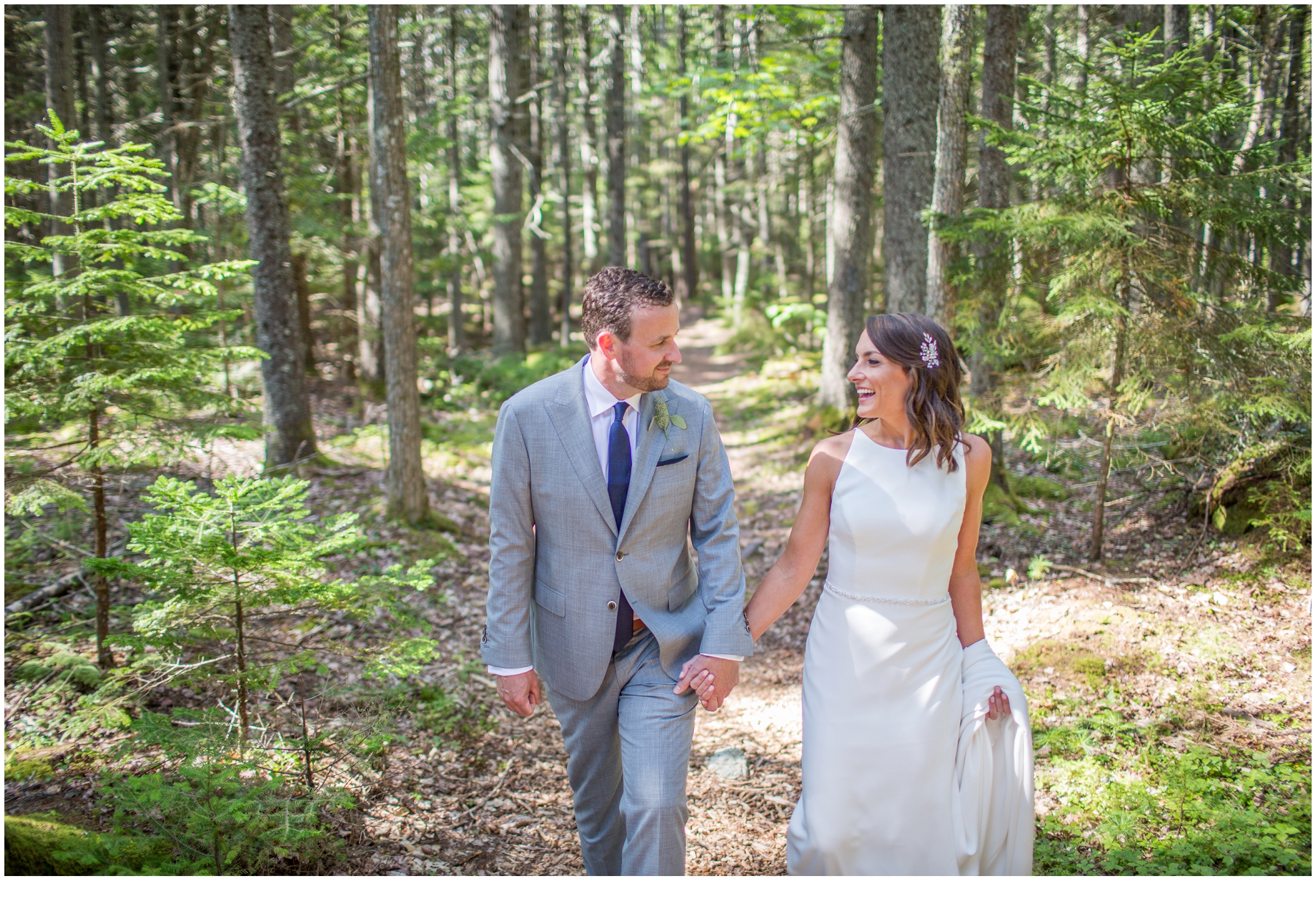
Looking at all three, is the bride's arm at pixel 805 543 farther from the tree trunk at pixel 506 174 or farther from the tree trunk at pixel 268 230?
the tree trunk at pixel 506 174

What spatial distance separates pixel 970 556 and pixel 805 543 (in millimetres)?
697

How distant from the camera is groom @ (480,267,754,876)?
2.94 m

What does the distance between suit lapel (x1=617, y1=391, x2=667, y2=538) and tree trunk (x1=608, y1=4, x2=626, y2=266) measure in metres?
16.9

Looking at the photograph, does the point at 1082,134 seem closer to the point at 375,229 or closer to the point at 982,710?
the point at 982,710

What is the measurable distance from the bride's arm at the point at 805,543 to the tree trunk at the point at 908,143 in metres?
6.28

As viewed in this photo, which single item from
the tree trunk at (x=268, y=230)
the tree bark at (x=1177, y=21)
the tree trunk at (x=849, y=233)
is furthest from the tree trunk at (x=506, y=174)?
the tree bark at (x=1177, y=21)

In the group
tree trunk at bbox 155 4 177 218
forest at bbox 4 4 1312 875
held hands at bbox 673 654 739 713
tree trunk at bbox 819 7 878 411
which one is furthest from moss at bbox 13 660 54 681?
tree trunk at bbox 819 7 878 411

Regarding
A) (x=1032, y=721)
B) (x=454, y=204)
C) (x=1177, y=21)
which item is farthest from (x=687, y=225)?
(x=1032, y=721)

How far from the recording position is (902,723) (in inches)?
118

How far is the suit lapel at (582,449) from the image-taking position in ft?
9.82

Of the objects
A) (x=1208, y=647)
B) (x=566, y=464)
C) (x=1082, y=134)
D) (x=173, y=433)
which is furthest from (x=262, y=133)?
(x=1208, y=647)

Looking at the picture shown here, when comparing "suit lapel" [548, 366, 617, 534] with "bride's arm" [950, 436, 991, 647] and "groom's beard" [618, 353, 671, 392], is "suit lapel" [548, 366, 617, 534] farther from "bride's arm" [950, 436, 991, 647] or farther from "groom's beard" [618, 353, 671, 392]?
"bride's arm" [950, 436, 991, 647]

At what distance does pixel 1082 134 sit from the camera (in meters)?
5.92

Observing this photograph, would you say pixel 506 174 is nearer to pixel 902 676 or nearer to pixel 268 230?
pixel 268 230
